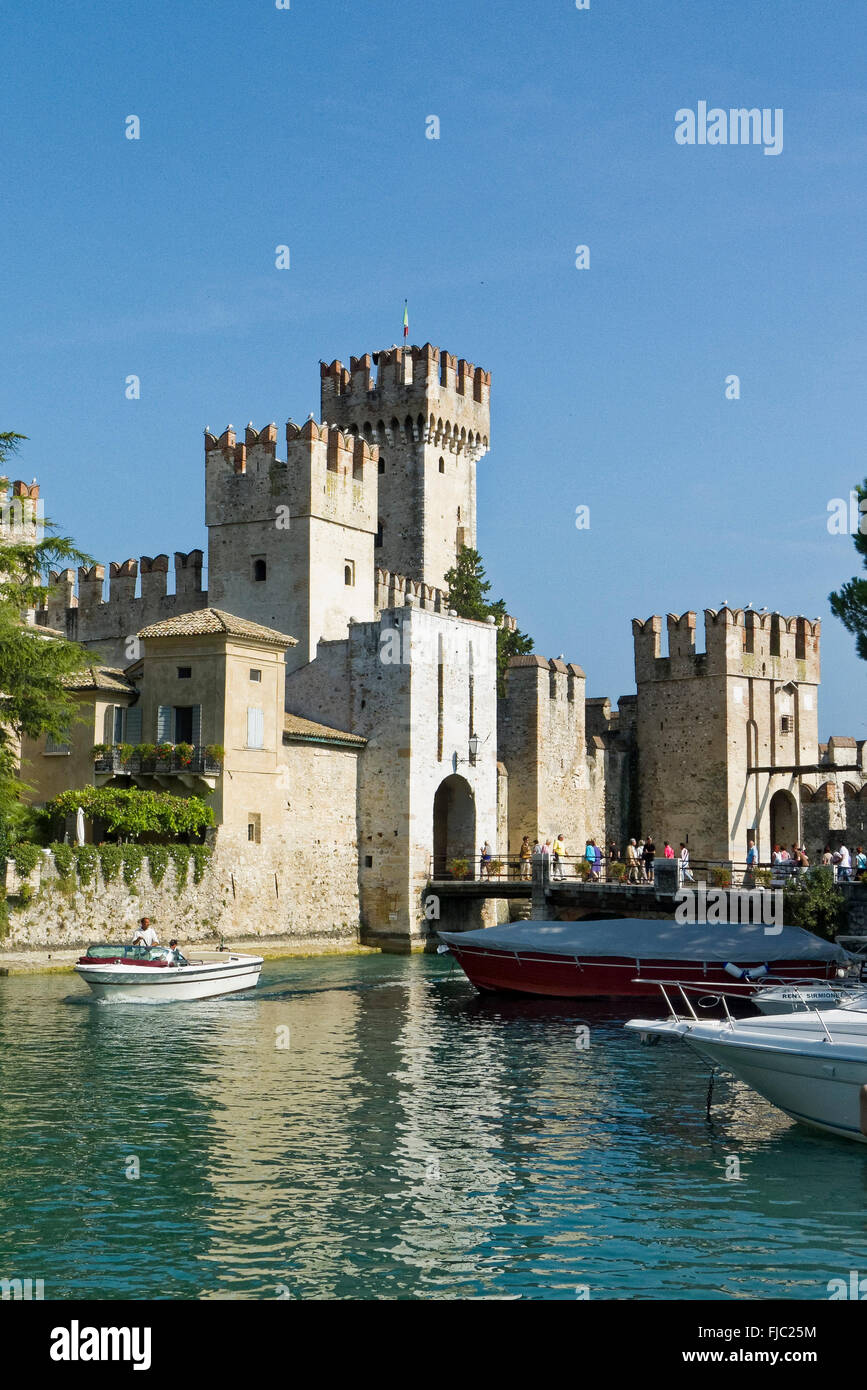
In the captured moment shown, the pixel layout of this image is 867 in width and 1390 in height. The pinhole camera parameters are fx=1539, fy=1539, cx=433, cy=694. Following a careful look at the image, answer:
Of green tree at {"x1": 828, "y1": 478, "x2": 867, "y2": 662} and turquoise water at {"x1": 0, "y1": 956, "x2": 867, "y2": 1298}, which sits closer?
turquoise water at {"x1": 0, "y1": 956, "x2": 867, "y2": 1298}

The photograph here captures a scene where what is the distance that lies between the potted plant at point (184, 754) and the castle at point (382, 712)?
43 cm

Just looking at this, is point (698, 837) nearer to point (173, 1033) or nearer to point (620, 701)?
point (620, 701)

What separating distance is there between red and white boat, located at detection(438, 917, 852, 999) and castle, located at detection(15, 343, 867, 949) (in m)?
9.02

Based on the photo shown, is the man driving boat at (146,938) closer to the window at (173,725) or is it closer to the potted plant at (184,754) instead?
the potted plant at (184,754)

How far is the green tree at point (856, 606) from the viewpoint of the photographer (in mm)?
23656

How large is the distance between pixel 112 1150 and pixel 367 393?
4774cm

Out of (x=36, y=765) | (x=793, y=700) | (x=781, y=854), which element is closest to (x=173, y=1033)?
(x=36, y=765)

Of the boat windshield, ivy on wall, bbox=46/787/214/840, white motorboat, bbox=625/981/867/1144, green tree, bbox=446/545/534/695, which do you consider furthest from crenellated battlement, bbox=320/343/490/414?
white motorboat, bbox=625/981/867/1144

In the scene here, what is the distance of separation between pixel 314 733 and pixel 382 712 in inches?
102

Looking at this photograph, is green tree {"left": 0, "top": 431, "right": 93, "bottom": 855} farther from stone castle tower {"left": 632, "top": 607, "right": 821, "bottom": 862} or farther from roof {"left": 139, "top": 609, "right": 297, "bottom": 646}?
stone castle tower {"left": 632, "top": 607, "right": 821, "bottom": 862}

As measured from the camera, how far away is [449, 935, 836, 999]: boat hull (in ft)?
92.4

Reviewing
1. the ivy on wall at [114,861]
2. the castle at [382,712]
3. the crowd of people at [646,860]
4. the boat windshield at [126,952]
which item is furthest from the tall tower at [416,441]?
the boat windshield at [126,952]

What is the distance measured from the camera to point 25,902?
3127 centimetres
